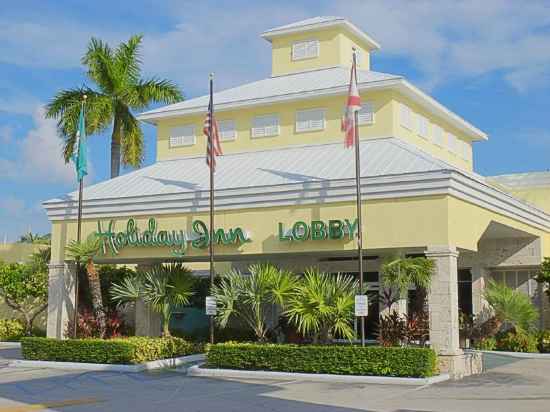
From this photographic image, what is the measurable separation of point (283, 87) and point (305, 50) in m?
2.97

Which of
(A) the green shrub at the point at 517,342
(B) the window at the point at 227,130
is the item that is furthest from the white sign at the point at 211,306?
(A) the green shrub at the point at 517,342

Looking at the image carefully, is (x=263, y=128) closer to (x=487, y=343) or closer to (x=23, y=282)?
(x=487, y=343)

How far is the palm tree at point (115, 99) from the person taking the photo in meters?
37.9

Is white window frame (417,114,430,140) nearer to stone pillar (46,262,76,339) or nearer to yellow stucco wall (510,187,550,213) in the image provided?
yellow stucco wall (510,187,550,213)

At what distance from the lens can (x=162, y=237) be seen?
25656mm

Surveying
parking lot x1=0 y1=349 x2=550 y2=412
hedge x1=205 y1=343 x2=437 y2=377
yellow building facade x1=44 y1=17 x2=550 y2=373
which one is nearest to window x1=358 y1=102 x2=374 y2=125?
yellow building facade x1=44 y1=17 x2=550 y2=373

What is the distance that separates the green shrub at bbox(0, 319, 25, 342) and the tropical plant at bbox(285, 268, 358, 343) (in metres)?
18.4

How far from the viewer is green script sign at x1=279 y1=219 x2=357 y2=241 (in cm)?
2261

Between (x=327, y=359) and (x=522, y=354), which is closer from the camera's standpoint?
(x=327, y=359)

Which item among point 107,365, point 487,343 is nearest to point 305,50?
point 487,343

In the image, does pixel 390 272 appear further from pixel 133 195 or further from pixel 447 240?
pixel 133 195

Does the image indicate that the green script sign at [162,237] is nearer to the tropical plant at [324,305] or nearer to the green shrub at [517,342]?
the tropical plant at [324,305]

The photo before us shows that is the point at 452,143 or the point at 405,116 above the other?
the point at 452,143

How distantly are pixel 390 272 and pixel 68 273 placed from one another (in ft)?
39.8
